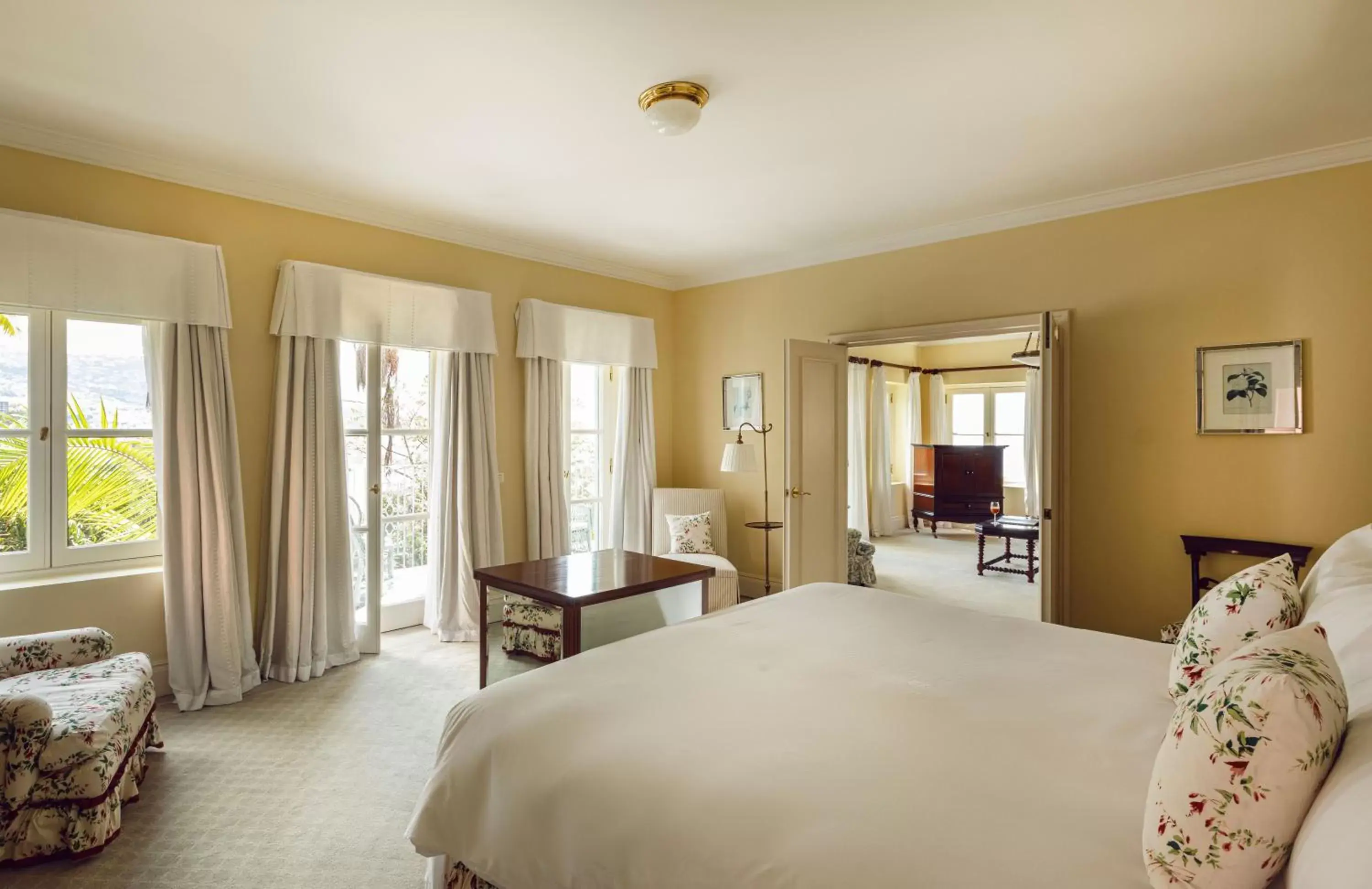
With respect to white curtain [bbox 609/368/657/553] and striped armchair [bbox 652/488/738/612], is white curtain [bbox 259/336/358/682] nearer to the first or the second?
white curtain [bbox 609/368/657/553]

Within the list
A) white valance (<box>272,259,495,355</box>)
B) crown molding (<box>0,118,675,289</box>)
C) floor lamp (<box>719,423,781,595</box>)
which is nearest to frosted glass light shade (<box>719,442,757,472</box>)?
floor lamp (<box>719,423,781,595</box>)

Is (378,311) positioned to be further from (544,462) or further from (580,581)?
(580,581)

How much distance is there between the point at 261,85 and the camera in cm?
275

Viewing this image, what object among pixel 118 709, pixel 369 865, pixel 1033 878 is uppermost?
pixel 1033 878

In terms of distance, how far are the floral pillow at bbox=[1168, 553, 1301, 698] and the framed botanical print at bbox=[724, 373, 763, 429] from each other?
406cm

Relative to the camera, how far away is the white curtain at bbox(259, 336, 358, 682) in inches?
152

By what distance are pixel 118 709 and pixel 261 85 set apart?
→ 7.96 feet

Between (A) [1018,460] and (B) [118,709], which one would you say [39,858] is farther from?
(A) [1018,460]

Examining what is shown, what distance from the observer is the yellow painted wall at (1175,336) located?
3365 millimetres

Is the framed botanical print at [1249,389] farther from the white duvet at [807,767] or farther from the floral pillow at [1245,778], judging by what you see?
the floral pillow at [1245,778]

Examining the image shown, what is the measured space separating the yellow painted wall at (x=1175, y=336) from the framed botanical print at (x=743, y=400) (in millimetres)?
1188

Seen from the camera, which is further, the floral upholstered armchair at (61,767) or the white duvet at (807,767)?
the floral upholstered armchair at (61,767)

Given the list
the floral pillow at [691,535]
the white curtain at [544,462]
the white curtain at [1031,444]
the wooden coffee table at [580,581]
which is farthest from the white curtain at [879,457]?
the wooden coffee table at [580,581]

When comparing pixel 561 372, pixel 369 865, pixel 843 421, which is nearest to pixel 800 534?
pixel 843 421
